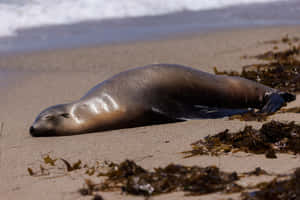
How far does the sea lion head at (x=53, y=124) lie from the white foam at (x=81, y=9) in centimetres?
956

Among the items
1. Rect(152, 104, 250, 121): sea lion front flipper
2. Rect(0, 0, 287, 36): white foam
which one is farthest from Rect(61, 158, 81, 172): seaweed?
Rect(0, 0, 287, 36): white foam

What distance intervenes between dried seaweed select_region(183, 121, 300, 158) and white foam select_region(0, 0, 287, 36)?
11.0m

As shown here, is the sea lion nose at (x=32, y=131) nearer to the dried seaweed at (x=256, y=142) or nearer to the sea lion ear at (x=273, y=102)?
the dried seaweed at (x=256, y=142)

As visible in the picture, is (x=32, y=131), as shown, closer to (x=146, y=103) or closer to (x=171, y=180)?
(x=146, y=103)


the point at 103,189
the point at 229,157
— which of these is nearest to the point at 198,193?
the point at 103,189

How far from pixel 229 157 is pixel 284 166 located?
49cm

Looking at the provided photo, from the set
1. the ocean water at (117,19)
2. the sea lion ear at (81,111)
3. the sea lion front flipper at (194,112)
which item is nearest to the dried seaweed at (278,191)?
the sea lion front flipper at (194,112)

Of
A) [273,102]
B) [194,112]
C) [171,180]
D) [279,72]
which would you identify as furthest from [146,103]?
[279,72]

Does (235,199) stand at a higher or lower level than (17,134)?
lower

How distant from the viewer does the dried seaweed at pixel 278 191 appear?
239cm

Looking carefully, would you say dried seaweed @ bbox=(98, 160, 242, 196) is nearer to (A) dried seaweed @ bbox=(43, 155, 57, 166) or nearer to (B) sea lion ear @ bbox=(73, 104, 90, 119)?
(A) dried seaweed @ bbox=(43, 155, 57, 166)

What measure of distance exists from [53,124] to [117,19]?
9.89m

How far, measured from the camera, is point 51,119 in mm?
4711

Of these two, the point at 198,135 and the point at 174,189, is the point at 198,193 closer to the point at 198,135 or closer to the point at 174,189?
the point at 174,189
